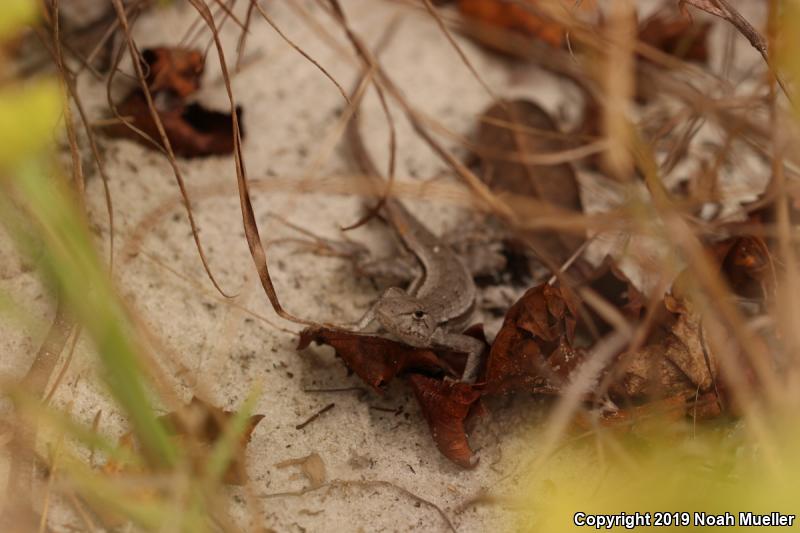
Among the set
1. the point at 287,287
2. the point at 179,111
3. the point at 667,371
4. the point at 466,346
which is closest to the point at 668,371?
the point at 667,371

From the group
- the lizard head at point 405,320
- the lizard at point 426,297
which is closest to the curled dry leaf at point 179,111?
the lizard at point 426,297

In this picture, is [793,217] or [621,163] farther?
[621,163]

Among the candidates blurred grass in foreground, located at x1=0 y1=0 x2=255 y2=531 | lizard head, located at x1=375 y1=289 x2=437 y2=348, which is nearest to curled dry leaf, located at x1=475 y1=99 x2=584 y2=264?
lizard head, located at x1=375 y1=289 x2=437 y2=348

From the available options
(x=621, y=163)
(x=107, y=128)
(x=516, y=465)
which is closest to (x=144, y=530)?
(x=516, y=465)

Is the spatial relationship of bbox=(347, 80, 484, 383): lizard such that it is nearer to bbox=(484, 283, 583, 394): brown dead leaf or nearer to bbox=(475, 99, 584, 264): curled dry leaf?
bbox=(484, 283, 583, 394): brown dead leaf

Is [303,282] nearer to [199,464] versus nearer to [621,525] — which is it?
[199,464]

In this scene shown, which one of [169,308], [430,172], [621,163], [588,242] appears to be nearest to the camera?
[169,308]

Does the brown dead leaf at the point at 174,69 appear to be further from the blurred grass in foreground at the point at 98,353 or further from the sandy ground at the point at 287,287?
the blurred grass in foreground at the point at 98,353

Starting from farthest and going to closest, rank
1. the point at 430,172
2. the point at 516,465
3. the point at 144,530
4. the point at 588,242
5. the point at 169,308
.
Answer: the point at 430,172 < the point at 588,242 < the point at 169,308 < the point at 516,465 < the point at 144,530
